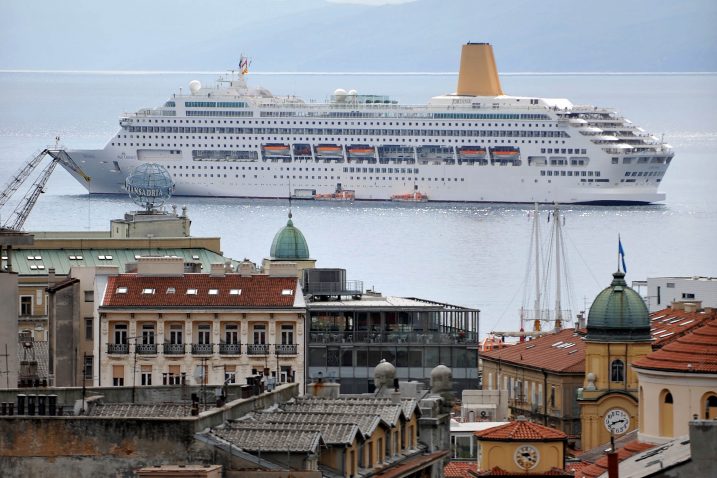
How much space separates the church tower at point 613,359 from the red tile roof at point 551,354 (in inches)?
160

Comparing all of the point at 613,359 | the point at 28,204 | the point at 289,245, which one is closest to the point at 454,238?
the point at 28,204

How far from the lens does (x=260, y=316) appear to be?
3625cm

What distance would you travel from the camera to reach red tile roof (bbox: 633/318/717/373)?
91.9ft

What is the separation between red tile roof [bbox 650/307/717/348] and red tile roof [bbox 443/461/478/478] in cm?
990

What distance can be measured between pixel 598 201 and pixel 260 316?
481 feet

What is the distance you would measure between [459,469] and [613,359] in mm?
11542

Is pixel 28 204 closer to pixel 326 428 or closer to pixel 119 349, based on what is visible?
pixel 119 349

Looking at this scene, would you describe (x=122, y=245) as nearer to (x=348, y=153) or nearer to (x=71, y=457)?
(x=71, y=457)

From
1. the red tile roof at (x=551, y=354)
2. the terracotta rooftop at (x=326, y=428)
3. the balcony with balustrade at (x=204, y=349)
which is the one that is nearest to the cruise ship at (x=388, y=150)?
the red tile roof at (x=551, y=354)

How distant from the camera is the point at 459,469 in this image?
31109 mm

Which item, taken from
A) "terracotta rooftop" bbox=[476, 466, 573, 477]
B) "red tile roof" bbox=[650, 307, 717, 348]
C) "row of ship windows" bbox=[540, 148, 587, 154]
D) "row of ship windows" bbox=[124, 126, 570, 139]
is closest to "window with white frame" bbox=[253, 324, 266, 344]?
"red tile roof" bbox=[650, 307, 717, 348]

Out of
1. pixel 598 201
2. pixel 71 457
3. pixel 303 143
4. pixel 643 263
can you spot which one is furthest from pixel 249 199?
pixel 71 457

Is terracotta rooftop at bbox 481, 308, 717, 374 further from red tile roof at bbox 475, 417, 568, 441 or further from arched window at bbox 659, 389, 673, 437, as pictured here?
arched window at bbox 659, 389, 673, 437

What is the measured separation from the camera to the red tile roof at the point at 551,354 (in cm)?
4766
